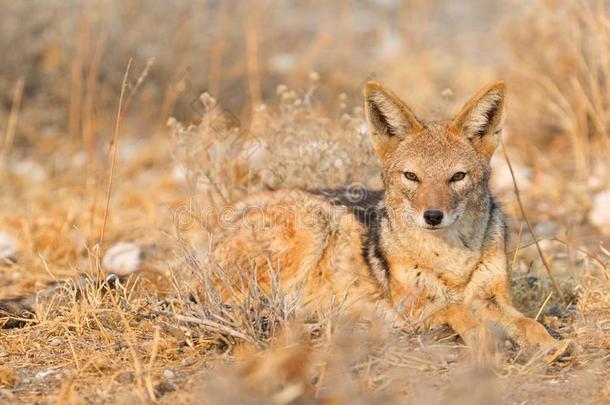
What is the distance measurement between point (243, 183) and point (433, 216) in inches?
97.4

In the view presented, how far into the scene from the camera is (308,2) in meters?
16.3

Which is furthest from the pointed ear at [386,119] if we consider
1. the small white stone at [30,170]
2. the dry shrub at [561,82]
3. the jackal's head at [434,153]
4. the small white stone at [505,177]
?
the small white stone at [30,170]

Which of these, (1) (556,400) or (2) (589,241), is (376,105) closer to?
(1) (556,400)

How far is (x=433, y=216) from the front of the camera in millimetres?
4430

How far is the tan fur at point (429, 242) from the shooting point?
4.57 m

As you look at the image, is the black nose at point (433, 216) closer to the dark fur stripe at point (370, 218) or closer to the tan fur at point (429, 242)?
the tan fur at point (429, 242)

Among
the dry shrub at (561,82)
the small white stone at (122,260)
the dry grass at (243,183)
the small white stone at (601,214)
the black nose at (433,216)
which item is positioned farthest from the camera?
the dry shrub at (561,82)

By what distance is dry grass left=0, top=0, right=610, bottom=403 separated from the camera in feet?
12.6

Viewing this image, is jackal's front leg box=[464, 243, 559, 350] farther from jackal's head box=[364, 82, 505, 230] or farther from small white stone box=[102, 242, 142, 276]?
small white stone box=[102, 242, 142, 276]

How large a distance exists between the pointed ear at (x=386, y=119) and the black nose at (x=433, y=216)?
0.65 metres

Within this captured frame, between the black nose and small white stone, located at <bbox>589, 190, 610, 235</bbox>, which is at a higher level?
the black nose

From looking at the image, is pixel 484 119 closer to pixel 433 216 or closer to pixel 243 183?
pixel 433 216

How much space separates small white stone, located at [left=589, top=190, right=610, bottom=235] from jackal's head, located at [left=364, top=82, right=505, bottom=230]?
2786 mm

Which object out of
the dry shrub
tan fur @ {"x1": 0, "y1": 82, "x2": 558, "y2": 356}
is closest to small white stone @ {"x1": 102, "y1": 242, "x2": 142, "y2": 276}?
tan fur @ {"x1": 0, "y1": 82, "x2": 558, "y2": 356}
